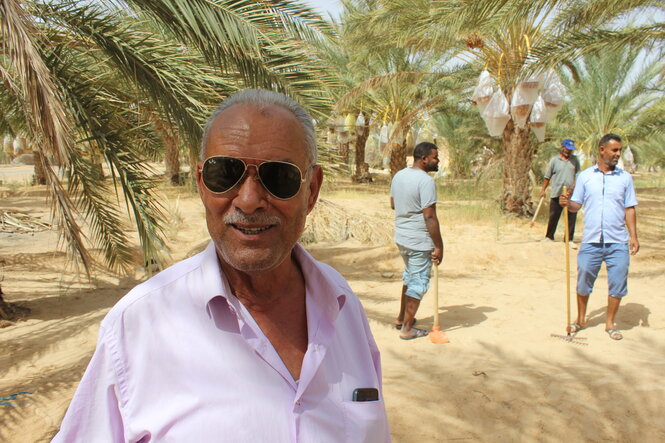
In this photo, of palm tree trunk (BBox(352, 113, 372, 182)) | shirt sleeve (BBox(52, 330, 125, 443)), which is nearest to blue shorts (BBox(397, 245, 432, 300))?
shirt sleeve (BBox(52, 330, 125, 443))

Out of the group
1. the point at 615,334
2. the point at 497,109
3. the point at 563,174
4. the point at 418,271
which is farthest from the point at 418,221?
the point at 497,109

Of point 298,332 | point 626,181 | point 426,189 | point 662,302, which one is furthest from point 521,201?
point 298,332

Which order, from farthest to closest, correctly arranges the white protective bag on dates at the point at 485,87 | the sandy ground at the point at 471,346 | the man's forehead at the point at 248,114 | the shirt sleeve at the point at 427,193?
1. the white protective bag on dates at the point at 485,87
2. the shirt sleeve at the point at 427,193
3. the sandy ground at the point at 471,346
4. the man's forehead at the point at 248,114

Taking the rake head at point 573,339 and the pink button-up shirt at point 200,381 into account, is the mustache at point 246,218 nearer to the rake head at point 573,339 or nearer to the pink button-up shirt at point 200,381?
the pink button-up shirt at point 200,381

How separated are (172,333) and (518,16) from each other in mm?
6133

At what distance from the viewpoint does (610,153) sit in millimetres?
4863

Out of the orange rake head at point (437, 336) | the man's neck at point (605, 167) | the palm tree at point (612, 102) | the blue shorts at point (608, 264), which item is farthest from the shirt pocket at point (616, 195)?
the palm tree at point (612, 102)

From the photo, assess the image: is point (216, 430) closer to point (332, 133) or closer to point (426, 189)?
point (426, 189)

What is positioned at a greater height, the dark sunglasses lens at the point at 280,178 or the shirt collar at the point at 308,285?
the dark sunglasses lens at the point at 280,178

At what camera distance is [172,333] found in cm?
109

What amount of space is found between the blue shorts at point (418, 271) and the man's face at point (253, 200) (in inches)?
141

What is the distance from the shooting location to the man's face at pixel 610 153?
4.82m

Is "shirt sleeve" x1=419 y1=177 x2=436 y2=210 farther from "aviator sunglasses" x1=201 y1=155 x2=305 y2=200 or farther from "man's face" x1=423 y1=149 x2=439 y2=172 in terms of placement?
"aviator sunglasses" x1=201 y1=155 x2=305 y2=200

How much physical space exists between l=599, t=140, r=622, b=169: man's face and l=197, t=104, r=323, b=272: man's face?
4428 mm
